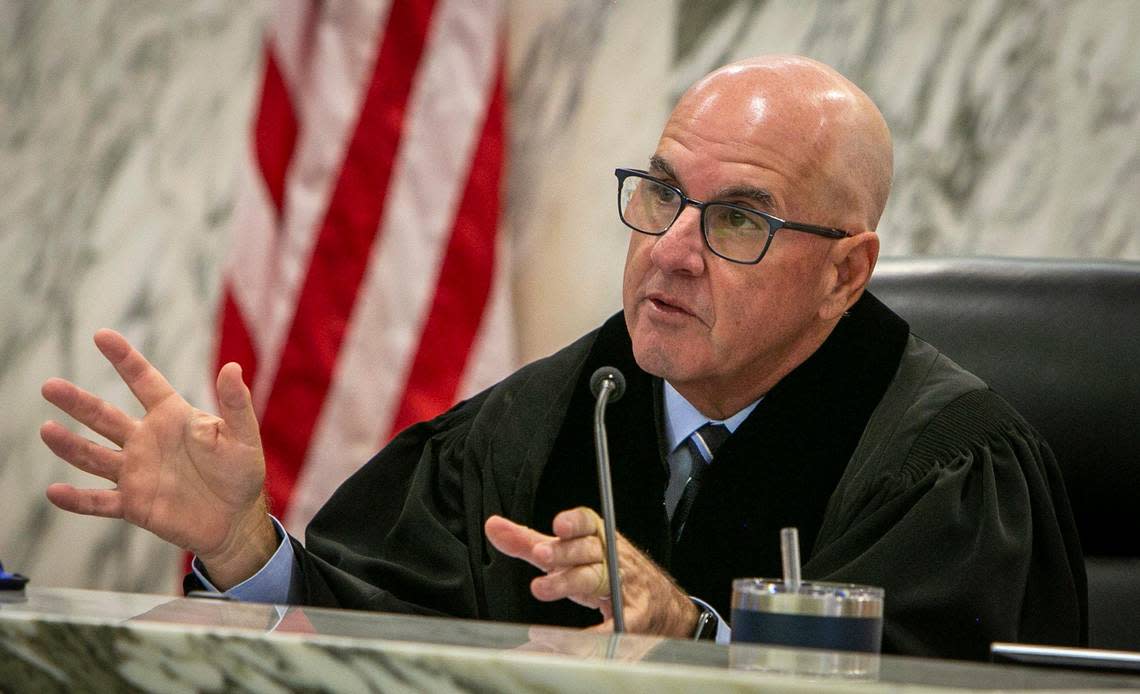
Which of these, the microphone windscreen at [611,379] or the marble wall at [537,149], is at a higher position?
the marble wall at [537,149]

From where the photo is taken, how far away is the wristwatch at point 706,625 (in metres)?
1.79

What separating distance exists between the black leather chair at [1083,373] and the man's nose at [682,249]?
1.55ft

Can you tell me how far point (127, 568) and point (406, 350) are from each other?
77 centimetres

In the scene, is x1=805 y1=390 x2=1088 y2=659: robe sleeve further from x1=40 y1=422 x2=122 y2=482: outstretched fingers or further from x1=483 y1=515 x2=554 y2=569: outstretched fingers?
x1=40 y1=422 x2=122 y2=482: outstretched fingers

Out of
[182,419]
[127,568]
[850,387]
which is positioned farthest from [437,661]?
[127,568]

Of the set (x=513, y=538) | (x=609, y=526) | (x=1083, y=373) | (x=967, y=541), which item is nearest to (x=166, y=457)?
(x=513, y=538)

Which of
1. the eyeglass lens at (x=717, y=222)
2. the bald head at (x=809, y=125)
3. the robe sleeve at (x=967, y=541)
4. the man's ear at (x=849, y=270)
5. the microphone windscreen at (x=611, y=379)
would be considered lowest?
the robe sleeve at (x=967, y=541)

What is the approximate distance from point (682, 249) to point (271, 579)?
29.9 inches

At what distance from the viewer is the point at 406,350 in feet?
10.3

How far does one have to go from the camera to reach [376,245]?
3.16 m

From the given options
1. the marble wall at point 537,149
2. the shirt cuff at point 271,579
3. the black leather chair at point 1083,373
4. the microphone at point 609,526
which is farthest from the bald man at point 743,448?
the marble wall at point 537,149

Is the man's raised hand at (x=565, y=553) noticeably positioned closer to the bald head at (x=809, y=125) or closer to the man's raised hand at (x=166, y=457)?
the man's raised hand at (x=166, y=457)

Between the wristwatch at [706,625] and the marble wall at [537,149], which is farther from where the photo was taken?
the marble wall at [537,149]

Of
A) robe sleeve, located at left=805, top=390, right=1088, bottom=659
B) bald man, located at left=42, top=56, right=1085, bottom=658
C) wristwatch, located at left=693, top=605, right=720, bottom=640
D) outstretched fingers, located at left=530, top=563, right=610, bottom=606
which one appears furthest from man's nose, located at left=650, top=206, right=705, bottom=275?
outstretched fingers, located at left=530, top=563, right=610, bottom=606
